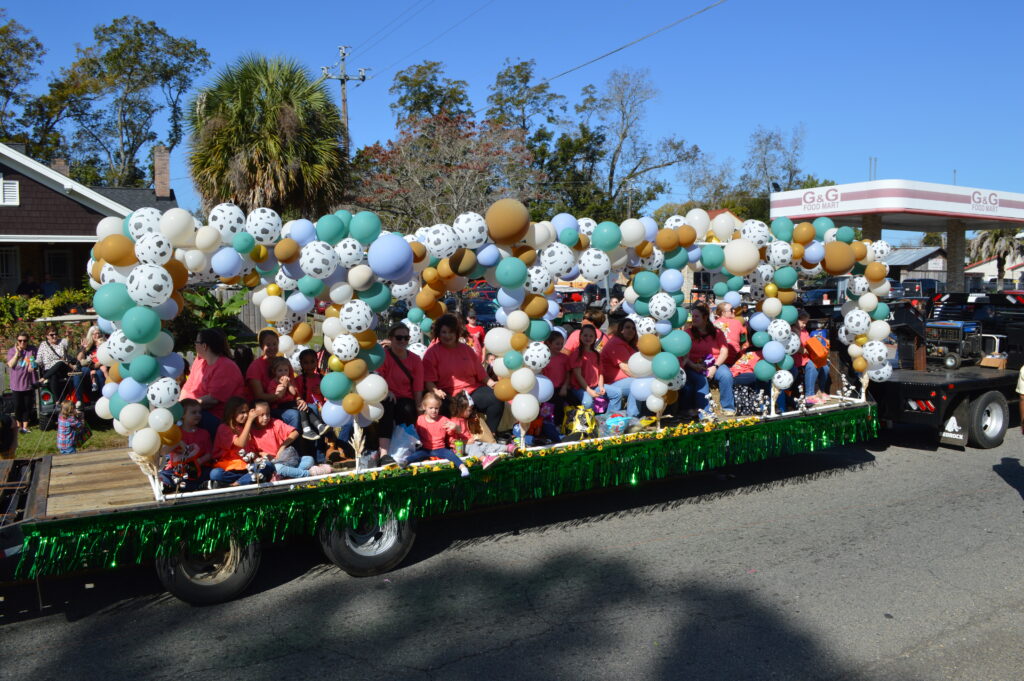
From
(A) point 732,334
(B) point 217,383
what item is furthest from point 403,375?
(A) point 732,334

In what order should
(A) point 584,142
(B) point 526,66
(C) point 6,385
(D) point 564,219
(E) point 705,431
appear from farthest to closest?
1. (A) point 584,142
2. (B) point 526,66
3. (C) point 6,385
4. (E) point 705,431
5. (D) point 564,219

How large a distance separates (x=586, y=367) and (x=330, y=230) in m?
3.16

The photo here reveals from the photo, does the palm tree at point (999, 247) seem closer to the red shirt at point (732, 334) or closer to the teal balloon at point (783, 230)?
the red shirt at point (732, 334)

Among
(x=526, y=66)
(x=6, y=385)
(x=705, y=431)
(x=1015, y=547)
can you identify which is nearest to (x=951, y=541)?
(x=1015, y=547)

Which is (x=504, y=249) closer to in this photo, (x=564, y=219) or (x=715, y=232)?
(x=564, y=219)

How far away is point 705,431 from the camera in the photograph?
737 cm

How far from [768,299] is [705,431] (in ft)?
5.54

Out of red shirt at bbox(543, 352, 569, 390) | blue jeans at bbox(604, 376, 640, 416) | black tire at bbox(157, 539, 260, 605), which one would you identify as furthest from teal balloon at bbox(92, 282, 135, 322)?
blue jeans at bbox(604, 376, 640, 416)

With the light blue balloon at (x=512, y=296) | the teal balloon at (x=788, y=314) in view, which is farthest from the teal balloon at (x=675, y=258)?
the light blue balloon at (x=512, y=296)

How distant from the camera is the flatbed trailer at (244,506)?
16.1ft

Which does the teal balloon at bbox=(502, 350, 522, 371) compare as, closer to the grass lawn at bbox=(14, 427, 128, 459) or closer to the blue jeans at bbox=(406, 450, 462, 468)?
the blue jeans at bbox=(406, 450, 462, 468)

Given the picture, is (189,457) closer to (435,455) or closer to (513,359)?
(435,455)

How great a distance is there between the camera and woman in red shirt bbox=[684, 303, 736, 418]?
836 centimetres

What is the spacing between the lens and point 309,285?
19.1 ft
